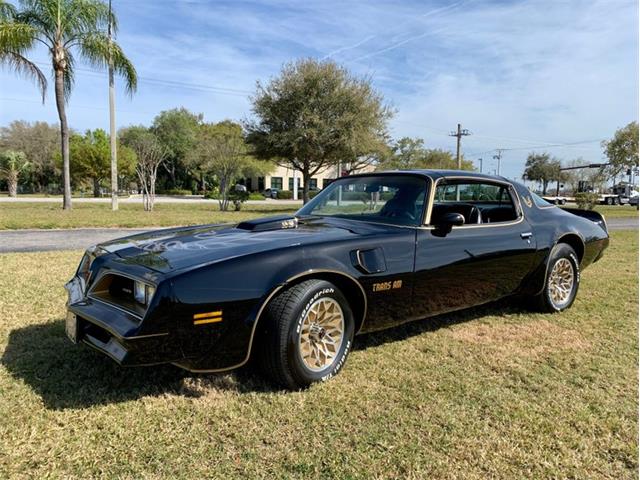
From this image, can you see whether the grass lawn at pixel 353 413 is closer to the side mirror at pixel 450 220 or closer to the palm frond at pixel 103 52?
the side mirror at pixel 450 220

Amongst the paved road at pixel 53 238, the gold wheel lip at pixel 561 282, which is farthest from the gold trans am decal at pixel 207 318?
the paved road at pixel 53 238

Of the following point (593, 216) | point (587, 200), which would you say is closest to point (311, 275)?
point (593, 216)

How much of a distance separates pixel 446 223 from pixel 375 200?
0.66 meters

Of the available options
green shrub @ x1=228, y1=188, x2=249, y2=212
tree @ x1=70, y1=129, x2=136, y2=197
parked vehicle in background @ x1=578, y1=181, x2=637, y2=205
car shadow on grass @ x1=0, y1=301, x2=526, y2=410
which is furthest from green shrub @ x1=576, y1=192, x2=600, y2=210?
tree @ x1=70, y1=129, x2=136, y2=197

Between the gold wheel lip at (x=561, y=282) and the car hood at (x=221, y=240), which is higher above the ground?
the car hood at (x=221, y=240)

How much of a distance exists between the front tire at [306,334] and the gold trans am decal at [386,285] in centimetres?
23

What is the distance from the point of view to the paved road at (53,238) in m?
8.21

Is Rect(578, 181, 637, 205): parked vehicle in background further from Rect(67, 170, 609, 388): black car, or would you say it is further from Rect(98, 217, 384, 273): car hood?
Rect(98, 217, 384, 273): car hood

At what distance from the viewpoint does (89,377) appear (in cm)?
298

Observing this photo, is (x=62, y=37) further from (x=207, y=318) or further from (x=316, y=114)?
(x=207, y=318)

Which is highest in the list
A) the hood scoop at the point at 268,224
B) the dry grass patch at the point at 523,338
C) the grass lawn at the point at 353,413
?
the hood scoop at the point at 268,224

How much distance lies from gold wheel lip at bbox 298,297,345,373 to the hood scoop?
0.83 metres

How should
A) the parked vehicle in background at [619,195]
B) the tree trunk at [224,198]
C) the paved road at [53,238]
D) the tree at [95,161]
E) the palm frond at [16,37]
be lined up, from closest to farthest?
the paved road at [53,238] → the palm frond at [16,37] → the tree trunk at [224,198] → the tree at [95,161] → the parked vehicle in background at [619,195]

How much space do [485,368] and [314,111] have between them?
19.8 metres
